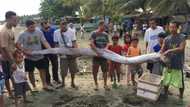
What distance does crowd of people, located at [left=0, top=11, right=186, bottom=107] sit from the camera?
31.4ft

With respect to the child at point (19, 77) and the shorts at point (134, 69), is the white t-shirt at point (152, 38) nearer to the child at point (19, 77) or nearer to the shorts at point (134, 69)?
the shorts at point (134, 69)

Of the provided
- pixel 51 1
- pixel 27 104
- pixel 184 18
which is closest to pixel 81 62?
pixel 27 104

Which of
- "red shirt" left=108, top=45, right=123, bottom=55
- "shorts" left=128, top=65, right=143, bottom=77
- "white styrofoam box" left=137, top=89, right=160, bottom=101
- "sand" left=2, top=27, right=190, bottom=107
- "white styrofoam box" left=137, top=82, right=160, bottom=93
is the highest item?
"red shirt" left=108, top=45, right=123, bottom=55

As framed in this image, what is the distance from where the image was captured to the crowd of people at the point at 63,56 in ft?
31.4

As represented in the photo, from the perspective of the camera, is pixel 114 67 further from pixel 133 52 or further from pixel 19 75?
pixel 19 75

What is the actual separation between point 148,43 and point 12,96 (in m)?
3.60

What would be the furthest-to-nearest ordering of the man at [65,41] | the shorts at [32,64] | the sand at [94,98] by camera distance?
1. the man at [65,41]
2. the shorts at [32,64]
3. the sand at [94,98]

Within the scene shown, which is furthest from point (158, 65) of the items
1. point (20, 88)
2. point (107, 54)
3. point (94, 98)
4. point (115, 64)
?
point (20, 88)

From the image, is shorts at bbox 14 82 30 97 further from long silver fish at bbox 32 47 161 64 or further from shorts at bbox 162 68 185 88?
shorts at bbox 162 68 185 88

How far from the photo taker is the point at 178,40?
974 centimetres

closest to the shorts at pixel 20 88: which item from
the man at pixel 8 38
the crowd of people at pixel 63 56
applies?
the crowd of people at pixel 63 56

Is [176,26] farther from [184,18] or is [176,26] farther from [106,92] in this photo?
[184,18]

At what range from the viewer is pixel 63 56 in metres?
11.4

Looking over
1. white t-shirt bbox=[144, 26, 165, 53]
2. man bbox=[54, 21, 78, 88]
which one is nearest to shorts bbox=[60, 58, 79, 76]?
man bbox=[54, 21, 78, 88]
